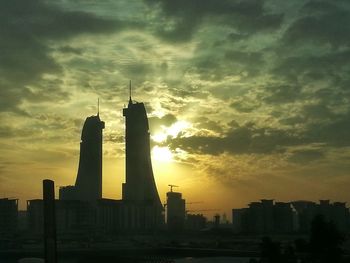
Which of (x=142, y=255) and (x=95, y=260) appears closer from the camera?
(x=95, y=260)

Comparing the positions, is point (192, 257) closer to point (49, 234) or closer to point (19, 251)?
point (19, 251)

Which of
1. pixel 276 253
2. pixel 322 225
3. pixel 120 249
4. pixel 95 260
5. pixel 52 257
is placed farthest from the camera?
pixel 120 249

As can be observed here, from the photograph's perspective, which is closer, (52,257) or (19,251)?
(52,257)

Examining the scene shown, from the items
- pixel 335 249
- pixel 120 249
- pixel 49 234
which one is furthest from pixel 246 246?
pixel 49 234

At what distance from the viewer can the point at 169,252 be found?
18962 centimetres

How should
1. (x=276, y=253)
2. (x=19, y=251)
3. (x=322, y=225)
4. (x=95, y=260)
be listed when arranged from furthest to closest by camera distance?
(x=19, y=251) → (x=95, y=260) → (x=276, y=253) → (x=322, y=225)

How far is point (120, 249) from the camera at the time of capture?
196 metres

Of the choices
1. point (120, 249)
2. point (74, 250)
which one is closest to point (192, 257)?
point (120, 249)

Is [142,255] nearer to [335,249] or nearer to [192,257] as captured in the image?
[192,257]

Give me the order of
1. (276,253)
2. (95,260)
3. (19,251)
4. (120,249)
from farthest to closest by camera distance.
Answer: (120,249) < (19,251) < (95,260) < (276,253)

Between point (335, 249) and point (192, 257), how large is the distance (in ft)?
422

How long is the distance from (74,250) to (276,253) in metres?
129

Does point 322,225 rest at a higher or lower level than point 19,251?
higher

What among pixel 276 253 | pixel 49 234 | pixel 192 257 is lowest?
pixel 192 257
